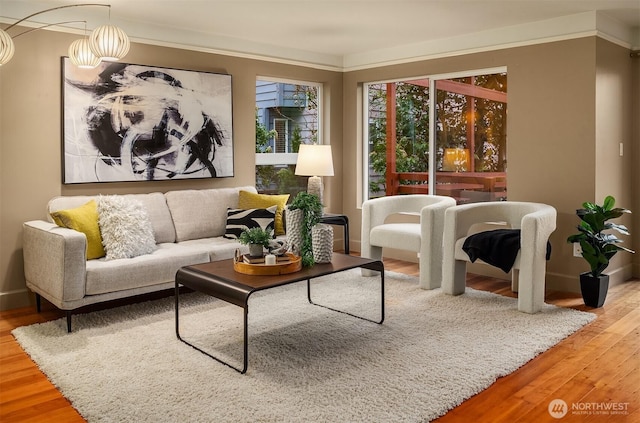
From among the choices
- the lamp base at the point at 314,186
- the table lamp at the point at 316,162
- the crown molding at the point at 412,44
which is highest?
the crown molding at the point at 412,44

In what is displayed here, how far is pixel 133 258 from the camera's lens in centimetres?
404

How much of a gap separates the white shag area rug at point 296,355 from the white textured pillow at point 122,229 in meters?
0.46

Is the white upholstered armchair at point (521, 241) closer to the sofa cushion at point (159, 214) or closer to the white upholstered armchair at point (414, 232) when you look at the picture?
the white upholstered armchair at point (414, 232)

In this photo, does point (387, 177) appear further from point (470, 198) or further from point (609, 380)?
point (609, 380)

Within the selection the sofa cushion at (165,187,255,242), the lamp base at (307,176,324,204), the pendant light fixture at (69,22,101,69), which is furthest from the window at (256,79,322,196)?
the pendant light fixture at (69,22,101,69)

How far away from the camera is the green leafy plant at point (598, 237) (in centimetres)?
430

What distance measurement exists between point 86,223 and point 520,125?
3.72 metres

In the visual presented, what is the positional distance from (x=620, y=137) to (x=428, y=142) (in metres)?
1.80

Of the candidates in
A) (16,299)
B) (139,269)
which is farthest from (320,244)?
(16,299)

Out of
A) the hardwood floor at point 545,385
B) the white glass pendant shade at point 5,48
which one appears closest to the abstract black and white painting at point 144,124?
the white glass pendant shade at point 5,48

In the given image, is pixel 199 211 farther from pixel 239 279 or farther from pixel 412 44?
pixel 412 44

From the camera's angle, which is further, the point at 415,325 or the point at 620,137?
the point at 620,137

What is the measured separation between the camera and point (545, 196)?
4941 millimetres

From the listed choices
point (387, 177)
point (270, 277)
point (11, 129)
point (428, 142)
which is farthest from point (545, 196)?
point (11, 129)
